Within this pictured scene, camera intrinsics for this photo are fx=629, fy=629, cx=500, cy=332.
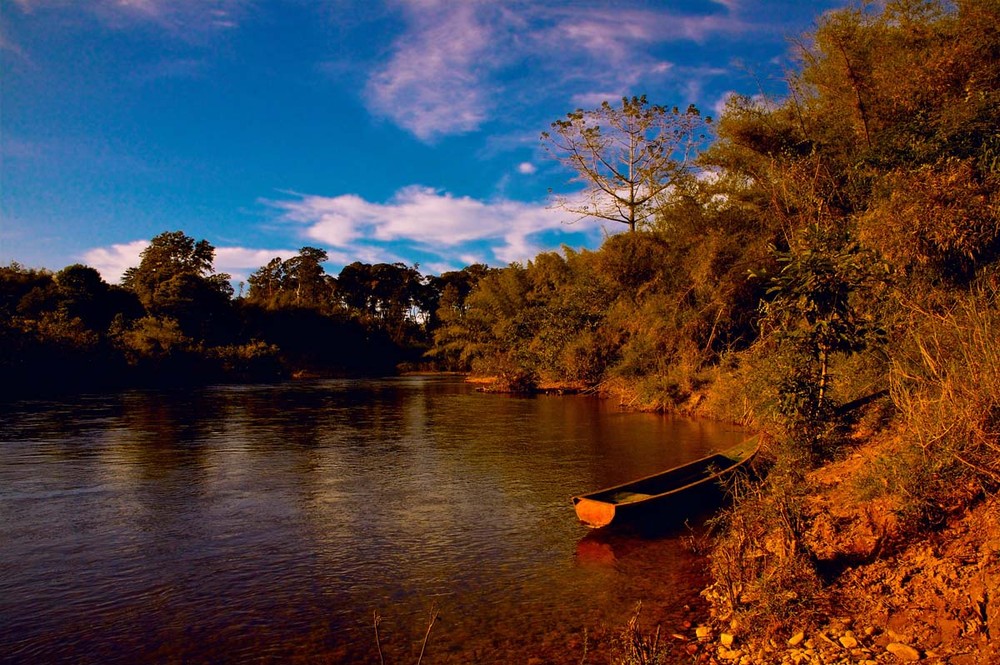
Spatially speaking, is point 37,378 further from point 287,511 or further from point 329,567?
point 329,567

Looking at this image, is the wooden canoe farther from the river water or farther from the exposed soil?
the exposed soil

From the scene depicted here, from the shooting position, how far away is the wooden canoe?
8133mm

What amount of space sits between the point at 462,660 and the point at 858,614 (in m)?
3.33

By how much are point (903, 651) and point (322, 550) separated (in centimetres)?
645

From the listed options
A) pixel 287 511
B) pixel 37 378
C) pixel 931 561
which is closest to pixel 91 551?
pixel 287 511

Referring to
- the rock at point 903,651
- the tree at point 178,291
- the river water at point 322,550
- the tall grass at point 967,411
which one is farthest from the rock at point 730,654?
the tree at point 178,291

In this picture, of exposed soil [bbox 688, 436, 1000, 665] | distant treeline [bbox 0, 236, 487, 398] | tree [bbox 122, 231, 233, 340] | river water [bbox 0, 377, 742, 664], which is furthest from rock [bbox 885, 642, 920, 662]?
tree [bbox 122, 231, 233, 340]

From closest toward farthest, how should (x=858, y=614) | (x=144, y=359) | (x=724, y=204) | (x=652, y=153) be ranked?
(x=858, y=614) → (x=724, y=204) → (x=652, y=153) → (x=144, y=359)

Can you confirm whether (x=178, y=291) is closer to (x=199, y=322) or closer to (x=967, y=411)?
(x=199, y=322)

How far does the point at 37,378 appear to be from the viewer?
34.4 meters

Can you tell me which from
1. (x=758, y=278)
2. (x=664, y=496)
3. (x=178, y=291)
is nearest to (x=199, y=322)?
(x=178, y=291)

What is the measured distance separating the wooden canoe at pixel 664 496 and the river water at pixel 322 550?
1.40ft

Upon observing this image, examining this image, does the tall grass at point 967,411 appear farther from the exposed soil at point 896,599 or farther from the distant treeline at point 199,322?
the distant treeline at point 199,322

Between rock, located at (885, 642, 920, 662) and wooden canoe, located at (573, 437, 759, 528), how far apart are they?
3.62m
